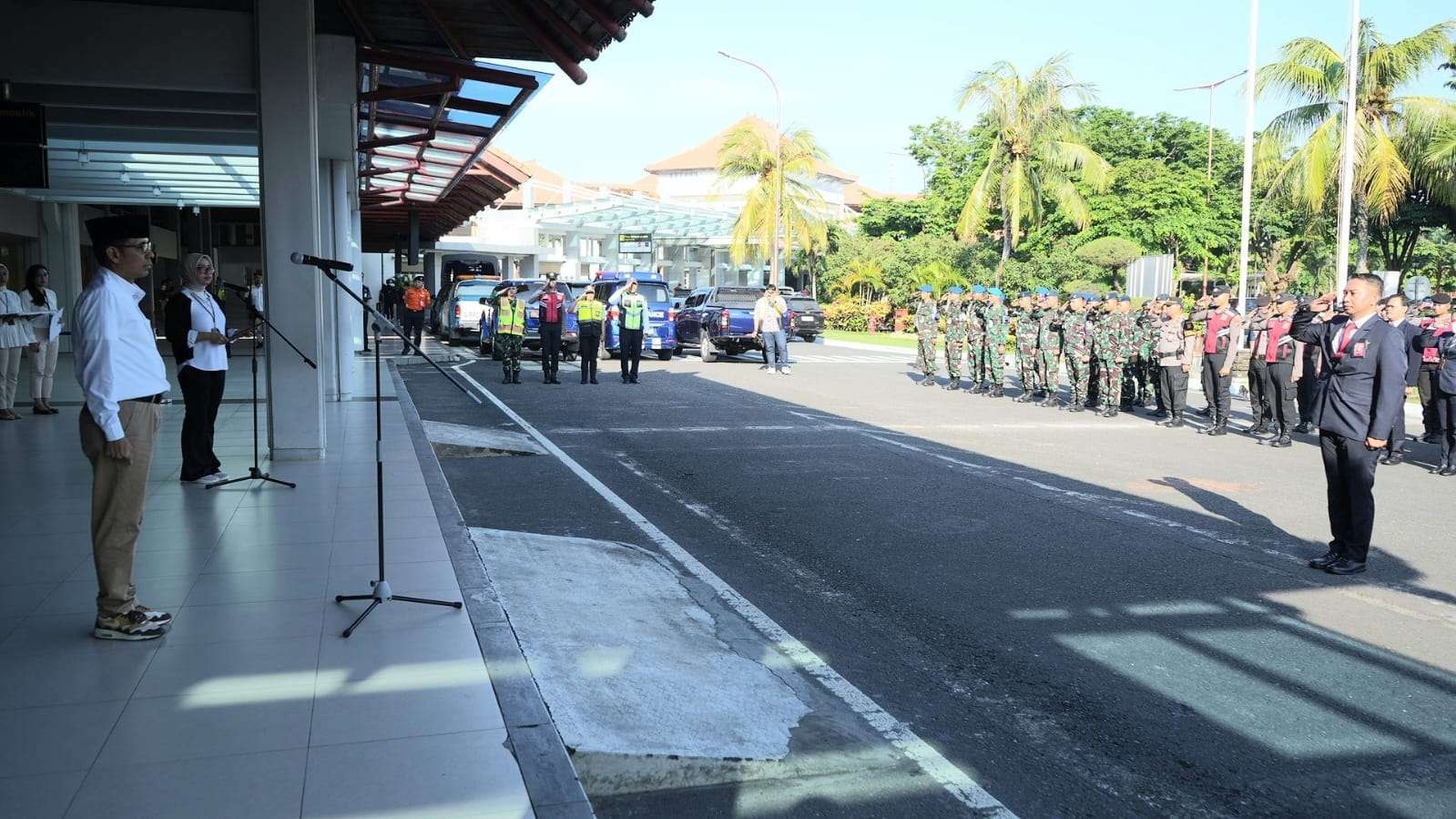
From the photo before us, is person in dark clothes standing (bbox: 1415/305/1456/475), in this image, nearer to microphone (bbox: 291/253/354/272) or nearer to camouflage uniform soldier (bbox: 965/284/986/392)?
camouflage uniform soldier (bbox: 965/284/986/392)

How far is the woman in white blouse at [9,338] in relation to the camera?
13.7 meters

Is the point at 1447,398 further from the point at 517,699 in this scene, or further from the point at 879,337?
the point at 879,337

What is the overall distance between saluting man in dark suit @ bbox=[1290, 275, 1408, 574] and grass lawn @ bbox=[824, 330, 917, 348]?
2935 cm

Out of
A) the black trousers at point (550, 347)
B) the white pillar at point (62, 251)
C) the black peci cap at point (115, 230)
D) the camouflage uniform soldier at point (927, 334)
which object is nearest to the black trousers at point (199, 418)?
the black peci cap at point (115, 230)

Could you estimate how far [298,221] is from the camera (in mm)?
10625

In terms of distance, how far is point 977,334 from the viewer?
20.7m

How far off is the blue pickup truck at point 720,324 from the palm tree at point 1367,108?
15.4 m

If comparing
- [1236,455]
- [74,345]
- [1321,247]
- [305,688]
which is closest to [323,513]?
[74,345]

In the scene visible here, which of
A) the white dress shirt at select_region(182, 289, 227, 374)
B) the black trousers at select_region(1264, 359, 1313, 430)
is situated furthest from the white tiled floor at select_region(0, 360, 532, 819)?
the black trousers at select_region(1264, 359, 1313, 430)

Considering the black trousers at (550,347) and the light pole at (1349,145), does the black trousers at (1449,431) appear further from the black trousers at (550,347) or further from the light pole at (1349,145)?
the black trousers at (550,347)

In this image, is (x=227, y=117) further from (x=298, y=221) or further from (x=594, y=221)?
(x=594, y=221)

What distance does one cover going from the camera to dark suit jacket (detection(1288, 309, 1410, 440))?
7691mm

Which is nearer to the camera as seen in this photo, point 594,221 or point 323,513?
point 323,513

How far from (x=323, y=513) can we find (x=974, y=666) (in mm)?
5066
